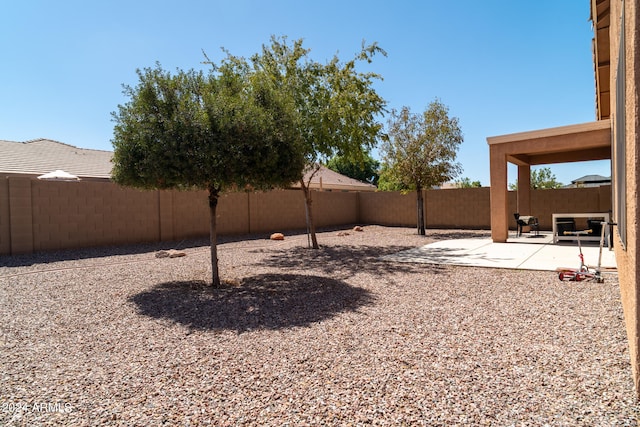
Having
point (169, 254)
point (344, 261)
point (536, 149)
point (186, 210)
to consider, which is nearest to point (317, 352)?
point (344, 261)

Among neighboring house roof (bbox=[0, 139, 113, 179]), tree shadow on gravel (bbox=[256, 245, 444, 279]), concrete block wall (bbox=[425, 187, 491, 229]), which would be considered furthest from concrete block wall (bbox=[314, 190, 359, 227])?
neighboring house roof (bbox=[0, 139, 113, 179])

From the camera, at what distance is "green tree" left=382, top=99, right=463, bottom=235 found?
16.9 m

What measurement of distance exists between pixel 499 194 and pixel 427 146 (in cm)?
453

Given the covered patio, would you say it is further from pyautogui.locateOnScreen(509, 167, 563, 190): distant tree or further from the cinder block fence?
pyautogui.locateOnScreen(509, 167, 563, 190): distant tree

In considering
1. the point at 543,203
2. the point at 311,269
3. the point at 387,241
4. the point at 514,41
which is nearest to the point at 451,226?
the point at 543,203

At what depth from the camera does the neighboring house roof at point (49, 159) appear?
15.6 metres

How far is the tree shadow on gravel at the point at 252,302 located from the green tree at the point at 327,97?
488 centimetres

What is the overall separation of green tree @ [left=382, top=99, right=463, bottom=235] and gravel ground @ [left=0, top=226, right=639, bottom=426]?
386 inches

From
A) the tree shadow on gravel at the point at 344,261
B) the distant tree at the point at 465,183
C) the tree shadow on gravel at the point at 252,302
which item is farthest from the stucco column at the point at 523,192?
the distant tree at the point at 465,183

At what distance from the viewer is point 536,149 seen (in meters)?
12.6

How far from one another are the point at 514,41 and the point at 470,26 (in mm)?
1559

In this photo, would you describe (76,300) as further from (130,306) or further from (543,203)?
(543,203)

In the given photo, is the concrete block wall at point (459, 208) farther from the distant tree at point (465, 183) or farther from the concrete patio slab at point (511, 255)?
the distant tree at point (465, 183)

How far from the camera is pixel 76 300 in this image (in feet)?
20.5
